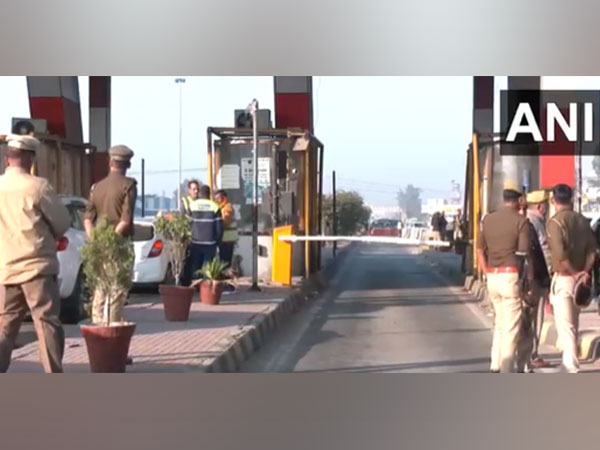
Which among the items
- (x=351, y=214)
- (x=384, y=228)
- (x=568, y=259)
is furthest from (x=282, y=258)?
(x=384, y=228)

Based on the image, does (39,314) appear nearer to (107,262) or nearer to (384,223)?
(107,262)

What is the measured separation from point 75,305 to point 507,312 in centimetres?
488

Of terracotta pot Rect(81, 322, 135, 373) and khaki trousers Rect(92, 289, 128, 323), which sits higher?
khaki trousers Rect(92, 289, 128, 323)

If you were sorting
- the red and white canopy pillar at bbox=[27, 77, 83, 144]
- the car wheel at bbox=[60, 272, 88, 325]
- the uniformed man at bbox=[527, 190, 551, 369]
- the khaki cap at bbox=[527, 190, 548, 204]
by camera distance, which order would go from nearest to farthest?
the uniformed man at bbox=[527, 190, 551, 369]
the khaki cap at bbox=[527, 190, 548, 204]
the car wheel at bbox=[60, 272, 88, 325]
the red and white canopy pillar at bbox=[27, 77, 83, 144]

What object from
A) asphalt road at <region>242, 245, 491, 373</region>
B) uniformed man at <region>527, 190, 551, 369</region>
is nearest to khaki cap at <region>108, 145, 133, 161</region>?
asphalt road at <region>242, 245, 491, 373</region>

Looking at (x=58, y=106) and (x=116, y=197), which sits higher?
(x=58, y=106)

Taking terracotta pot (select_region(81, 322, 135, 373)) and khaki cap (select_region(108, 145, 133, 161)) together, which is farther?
khaki cap (select_region(108, 145, 133, 161))

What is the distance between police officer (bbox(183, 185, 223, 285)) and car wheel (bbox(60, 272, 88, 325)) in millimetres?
2318

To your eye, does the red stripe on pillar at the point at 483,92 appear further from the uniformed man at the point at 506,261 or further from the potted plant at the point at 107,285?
the potted plant at the point at 107,285

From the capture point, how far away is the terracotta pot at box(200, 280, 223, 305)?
1211 cm

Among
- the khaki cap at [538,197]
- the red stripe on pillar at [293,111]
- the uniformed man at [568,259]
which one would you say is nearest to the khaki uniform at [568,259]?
the uniformed man at [568,259]

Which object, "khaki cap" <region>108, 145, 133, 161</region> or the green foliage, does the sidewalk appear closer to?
the green foliage

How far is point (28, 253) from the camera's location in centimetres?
663
